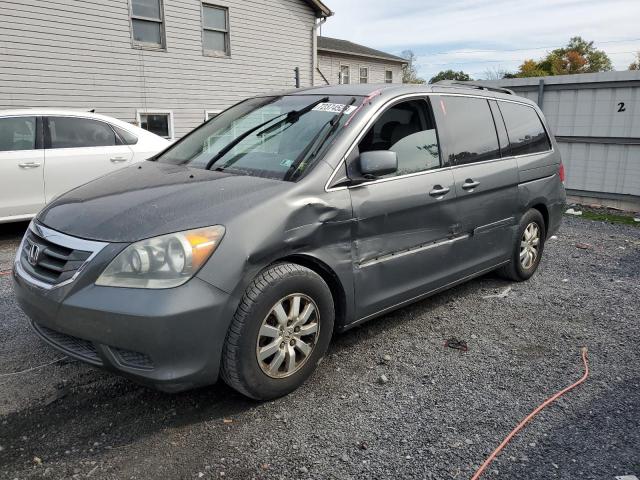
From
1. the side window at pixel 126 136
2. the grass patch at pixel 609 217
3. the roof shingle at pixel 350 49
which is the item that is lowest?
the grass patch at pixel 609 217

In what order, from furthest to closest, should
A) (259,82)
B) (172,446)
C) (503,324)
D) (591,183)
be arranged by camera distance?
1. (259,82)
2. (591,183)
3. (503,324)
4. (172,446)

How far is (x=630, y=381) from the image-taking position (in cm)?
325

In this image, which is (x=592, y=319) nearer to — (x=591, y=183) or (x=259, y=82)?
(x=591, y=183)

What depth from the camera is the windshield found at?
324 cm

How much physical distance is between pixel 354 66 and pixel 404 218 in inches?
987

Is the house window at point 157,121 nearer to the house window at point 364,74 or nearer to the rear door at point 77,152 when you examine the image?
the rear door at point 77,152

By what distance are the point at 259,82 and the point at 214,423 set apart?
12.8 meters

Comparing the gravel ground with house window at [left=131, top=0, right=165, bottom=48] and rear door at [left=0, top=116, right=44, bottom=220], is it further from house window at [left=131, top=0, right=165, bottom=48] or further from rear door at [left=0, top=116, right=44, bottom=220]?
house window at [left=131, top=0, right=165, bottom=48]

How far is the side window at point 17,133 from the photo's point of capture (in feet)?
20.0

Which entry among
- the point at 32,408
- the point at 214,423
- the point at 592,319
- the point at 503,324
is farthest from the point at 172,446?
the point at 592,319

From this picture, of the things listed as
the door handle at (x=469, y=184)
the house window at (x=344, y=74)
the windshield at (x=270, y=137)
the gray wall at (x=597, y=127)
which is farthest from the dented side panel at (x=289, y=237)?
the house window at (x=344, y=74)

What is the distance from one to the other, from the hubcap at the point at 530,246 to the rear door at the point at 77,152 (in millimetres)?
5025

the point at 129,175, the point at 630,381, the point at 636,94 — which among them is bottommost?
the point at 630,381

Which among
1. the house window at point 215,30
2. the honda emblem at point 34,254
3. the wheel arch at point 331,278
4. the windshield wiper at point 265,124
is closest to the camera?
the honda emblem at point 34,254
